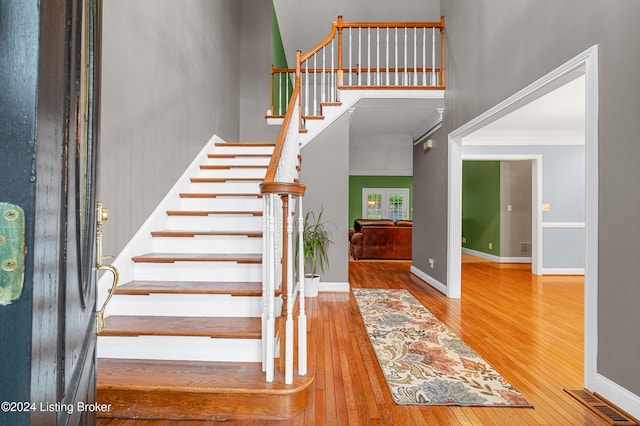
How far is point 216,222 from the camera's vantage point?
9.84ft

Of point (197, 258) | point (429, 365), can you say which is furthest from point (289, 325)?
point (429, 365)

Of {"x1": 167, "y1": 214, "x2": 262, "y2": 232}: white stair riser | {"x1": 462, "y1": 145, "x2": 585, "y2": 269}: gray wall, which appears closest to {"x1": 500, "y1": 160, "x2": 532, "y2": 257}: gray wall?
{"x1": 462, "y1": 145, "x2": 585, "y2": 269}: gray wall

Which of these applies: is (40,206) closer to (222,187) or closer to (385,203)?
(222,187)

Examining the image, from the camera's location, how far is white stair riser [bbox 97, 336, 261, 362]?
188 cm

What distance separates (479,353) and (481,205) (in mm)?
6580

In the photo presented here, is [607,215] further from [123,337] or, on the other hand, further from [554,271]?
[554,271]

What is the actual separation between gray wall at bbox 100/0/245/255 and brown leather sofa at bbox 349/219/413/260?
4.41 meters

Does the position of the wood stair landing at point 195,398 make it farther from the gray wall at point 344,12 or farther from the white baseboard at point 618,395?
the gray wall at point 344,12

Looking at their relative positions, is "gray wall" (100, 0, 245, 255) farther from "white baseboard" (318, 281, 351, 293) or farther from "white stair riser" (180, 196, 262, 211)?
"white baseboard" (318, 281, 351, 293)

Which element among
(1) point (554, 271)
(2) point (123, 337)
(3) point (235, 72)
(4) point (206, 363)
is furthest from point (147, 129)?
(1) point (554, 271)

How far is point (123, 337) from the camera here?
74.4 inches

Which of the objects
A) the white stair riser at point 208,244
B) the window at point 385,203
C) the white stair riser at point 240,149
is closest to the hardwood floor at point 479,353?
the white stair riser at point 208,244

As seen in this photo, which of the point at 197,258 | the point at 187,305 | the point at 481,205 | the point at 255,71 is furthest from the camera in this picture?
the point at 481,205

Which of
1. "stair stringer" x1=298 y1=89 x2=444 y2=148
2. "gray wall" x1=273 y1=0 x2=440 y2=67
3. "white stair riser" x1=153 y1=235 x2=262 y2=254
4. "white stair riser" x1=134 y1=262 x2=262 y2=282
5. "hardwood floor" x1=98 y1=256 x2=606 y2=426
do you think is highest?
"gray wall" x1=273 y1=0 x2=440 y2=67
